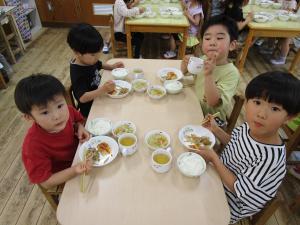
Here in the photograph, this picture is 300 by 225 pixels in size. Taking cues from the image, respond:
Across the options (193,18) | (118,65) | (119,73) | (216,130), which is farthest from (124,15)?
(216,130)

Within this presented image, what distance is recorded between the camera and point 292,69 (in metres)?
3.23

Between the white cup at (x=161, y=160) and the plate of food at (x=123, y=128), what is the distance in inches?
7.6

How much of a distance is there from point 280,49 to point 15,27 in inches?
162

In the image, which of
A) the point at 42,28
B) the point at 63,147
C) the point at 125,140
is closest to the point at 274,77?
the point at 125,140

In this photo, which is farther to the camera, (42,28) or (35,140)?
(42,28)

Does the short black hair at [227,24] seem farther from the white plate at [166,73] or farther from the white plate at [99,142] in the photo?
the white plate at [99,142]

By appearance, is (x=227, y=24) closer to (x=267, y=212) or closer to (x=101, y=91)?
(x=101, y=91)

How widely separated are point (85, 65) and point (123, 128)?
630 mm

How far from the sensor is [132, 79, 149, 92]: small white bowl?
144 cm

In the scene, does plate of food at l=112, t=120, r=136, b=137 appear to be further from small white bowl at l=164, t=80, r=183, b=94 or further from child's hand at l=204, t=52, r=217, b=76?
child's hand at l=204, t=52, r=217, b=76

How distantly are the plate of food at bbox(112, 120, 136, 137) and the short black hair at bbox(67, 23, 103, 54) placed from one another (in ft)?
1.83

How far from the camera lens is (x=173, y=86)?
1.47 meters

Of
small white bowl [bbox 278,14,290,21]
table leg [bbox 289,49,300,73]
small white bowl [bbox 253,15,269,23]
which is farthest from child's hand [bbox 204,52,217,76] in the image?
table leg [bbox 289,49,300,73]

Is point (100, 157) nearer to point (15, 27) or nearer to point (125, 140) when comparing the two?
point (125, 140)
